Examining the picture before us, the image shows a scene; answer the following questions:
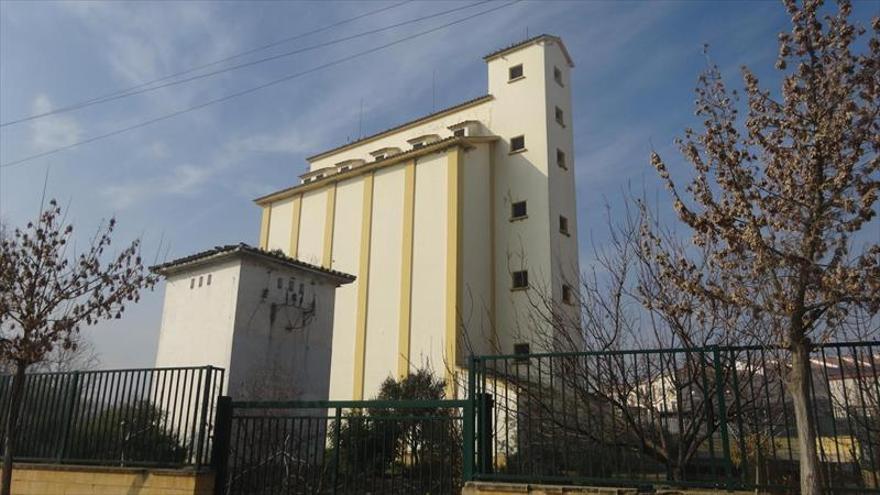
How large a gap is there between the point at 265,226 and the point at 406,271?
1172 cm

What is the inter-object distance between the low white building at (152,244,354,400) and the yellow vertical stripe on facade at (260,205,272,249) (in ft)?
57.1

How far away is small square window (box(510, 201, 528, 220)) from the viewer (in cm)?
2784

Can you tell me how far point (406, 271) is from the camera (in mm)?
27562

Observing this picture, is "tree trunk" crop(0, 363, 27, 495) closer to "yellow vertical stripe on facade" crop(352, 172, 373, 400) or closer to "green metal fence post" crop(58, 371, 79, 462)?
"green metal fence post" crop(58, 371, 79, 462)

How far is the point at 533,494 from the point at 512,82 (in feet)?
83.2

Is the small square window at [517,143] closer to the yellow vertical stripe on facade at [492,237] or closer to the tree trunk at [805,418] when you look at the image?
the yellow vertical stripe on facade at [492,237]

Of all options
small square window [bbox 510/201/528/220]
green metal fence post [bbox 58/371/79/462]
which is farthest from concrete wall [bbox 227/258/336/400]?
small square window [bbox 510/201/528/220]

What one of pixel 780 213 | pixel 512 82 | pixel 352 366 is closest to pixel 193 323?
pixel 352 366

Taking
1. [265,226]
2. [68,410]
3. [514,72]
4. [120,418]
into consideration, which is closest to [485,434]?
[120,418]

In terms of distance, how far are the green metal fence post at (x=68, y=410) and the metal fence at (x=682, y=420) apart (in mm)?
7774

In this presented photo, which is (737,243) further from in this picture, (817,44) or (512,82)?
(512,82)

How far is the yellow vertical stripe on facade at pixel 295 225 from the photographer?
1303 inches

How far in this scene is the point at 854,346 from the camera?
675 centimetres

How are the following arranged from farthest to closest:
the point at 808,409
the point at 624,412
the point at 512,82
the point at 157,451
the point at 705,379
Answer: the point at 512,82 → the point at 157,451 → the point at 624,412 → the point at 705,379 → the point at 808,409
